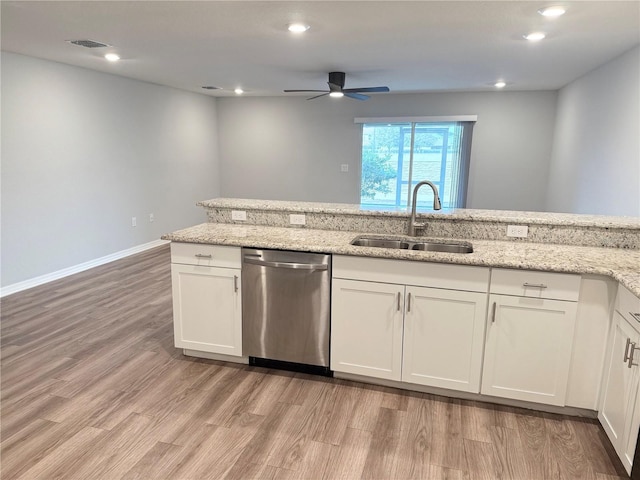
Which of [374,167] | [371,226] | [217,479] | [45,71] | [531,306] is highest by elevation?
[45,71]

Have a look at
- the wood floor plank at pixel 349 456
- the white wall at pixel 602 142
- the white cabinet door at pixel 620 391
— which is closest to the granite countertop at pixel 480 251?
the white cabinet door at pixel 620 391

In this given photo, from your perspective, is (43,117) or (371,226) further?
(43,117)

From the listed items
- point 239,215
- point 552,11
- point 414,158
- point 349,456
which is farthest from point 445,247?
point 414,158

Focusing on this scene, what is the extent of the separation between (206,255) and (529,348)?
1.92m

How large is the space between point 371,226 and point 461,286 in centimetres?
82

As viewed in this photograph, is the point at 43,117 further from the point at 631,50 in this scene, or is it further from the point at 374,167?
the point at 631,50

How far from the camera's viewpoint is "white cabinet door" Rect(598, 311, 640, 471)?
70.4 inches

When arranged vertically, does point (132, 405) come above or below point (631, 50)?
below

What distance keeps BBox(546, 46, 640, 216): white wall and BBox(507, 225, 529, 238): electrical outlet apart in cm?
149

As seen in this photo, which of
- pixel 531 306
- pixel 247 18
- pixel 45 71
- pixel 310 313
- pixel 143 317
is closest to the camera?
pixel 531 306

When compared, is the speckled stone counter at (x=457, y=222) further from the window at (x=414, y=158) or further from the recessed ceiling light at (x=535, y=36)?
the window at (x=414, y=158)

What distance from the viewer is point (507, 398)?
233cm

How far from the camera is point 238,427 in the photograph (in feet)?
7.11

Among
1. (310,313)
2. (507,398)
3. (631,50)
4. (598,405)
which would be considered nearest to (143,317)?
(310,313)
